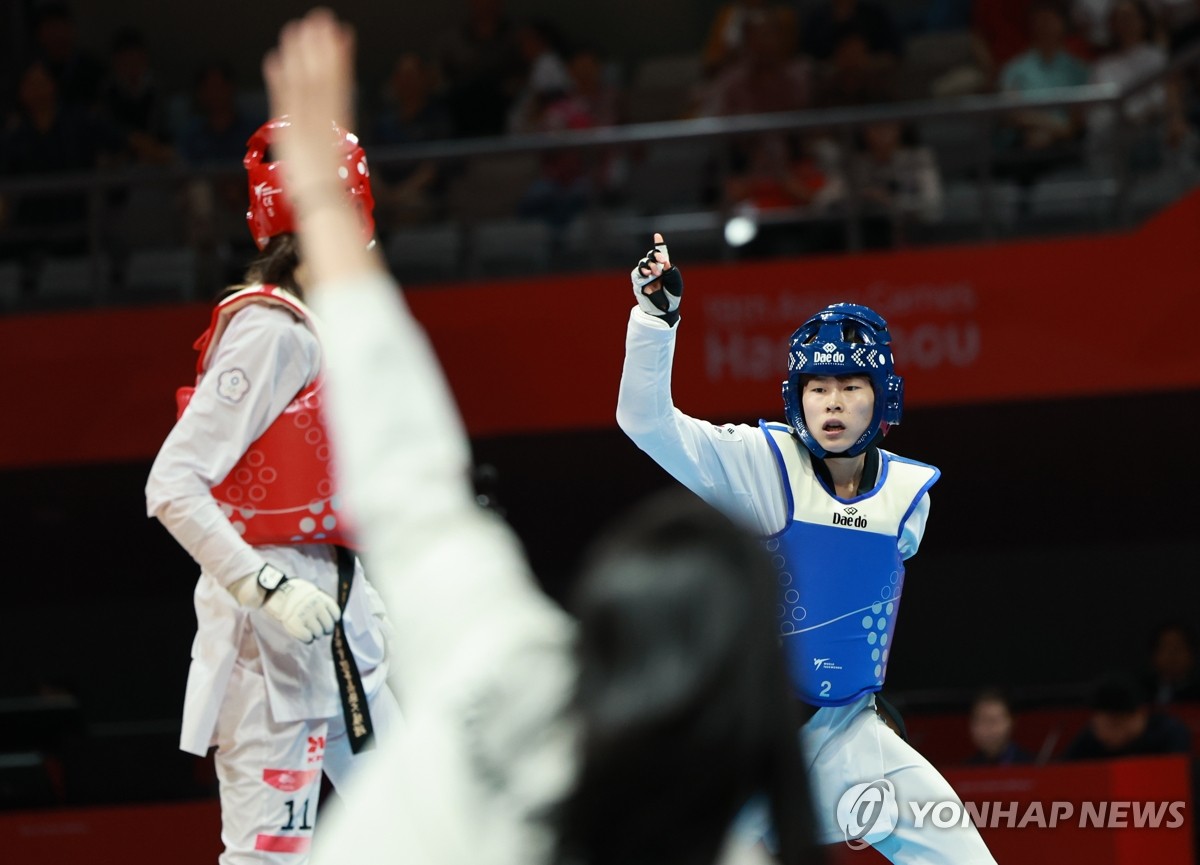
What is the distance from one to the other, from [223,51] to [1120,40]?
717 cm

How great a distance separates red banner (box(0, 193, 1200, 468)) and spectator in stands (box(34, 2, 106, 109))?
8.19 feet

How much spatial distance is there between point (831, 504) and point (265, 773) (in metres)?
1.38

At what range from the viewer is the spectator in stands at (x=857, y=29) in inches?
381

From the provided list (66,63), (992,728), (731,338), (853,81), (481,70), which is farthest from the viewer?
(66,63)

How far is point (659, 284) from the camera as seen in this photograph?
3.54 meters

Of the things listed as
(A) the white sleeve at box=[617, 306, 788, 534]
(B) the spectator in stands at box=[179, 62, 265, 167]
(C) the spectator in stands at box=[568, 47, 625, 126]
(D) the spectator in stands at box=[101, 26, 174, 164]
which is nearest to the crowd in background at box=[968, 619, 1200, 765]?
(A) the white sleeve at box=[617, 306, 788, 534]

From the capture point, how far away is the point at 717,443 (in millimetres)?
3797

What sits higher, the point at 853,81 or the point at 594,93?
the point at 594,93

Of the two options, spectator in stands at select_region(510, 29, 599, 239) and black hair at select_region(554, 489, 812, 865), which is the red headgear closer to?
black hair at select_region(554, 489, 812, 865)

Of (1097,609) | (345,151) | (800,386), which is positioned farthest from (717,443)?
(1097,609)

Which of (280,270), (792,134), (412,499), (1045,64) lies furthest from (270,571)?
(1045,64)

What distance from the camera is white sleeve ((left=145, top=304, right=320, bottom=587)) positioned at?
367 centimetres

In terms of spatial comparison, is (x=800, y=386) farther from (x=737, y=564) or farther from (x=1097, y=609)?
(x=1097, y=609)

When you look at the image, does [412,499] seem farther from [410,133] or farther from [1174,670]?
[410,133]
